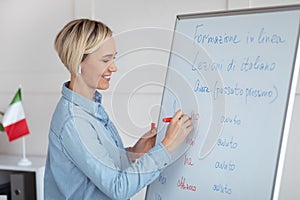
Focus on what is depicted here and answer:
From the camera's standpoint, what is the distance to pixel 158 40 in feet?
8.20

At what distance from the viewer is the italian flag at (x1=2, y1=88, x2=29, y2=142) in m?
2.74

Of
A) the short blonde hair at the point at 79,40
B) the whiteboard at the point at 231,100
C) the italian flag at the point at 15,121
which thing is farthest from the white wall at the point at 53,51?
the short blonde hair at the point at 79,40

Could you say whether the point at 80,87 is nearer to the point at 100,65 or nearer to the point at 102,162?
the point at 100,65

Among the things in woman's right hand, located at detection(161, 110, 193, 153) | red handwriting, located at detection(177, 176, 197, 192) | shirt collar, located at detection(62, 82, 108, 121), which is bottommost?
red handwriting, located at detection(177, 176, 197, 192)

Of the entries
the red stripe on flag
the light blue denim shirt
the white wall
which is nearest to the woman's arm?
the light blue denim shirt

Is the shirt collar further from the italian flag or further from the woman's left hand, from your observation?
the italian flag

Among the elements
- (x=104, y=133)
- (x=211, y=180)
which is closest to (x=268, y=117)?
(x=211, y=180)

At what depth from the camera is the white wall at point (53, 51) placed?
239 centimetres

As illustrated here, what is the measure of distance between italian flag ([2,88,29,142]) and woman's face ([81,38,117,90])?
1410mm

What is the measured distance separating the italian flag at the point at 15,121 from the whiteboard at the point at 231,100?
1355mm

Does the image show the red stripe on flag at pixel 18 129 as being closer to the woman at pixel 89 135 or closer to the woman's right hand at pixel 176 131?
the woman at pixel 89 135

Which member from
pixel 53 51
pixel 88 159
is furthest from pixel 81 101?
pixel 53 51

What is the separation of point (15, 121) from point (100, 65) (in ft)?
4.90

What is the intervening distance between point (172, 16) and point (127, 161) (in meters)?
1.19
